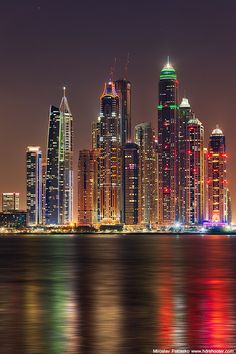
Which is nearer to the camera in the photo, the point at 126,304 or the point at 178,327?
the point at 178,327

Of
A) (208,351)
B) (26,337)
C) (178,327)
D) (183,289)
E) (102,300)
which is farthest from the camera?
(183,289)

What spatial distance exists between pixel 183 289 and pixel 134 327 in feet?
68.2

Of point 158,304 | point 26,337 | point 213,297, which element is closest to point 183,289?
point 213,297

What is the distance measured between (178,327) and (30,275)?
40099 mm

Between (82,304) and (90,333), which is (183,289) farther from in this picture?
(90,333)

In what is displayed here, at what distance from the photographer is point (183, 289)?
5256 cm

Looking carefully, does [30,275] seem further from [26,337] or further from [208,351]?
[208,351]

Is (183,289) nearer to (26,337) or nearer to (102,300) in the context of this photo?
(102,300)

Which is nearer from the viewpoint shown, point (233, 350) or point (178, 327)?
point (233, 350)

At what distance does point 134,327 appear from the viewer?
32188mm

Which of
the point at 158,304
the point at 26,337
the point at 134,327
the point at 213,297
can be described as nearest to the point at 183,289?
the point at 213,297

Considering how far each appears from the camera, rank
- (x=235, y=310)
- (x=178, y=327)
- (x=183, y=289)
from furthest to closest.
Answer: (x=183, y=289) < (x=235, y=310) < (x=178, y=327)

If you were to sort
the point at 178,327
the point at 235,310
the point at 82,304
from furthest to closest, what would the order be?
the point at 82,304, the point at 235,310, the point at 178,327

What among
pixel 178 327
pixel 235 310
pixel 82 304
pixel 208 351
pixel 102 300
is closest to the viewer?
pixel 208 351
